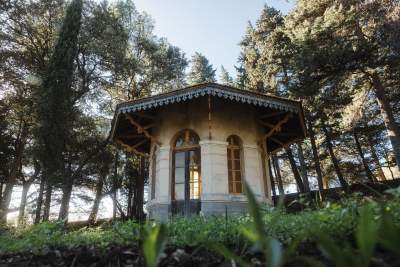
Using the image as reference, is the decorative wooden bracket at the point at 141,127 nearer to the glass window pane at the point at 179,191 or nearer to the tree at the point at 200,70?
the glass window pane at the point at 179,191

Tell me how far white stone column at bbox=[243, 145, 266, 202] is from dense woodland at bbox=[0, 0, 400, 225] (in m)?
7.93

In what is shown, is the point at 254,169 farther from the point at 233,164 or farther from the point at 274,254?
the point at 274,254

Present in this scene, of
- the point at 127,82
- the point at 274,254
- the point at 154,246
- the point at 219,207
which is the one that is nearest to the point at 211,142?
the point at 219,207

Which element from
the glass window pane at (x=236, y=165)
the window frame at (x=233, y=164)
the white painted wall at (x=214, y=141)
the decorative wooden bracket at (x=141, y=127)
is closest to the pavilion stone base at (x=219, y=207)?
the white painted wall at (x=214, y=141)

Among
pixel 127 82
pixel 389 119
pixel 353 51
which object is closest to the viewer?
pixel 389 119

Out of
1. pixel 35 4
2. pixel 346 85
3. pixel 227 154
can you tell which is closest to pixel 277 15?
pixel 346 85

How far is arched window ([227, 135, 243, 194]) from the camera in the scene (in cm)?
1142

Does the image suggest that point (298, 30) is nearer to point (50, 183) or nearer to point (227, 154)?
point (227, 154)

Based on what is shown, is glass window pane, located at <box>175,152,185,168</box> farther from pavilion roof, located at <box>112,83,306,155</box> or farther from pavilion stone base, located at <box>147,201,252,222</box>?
pavilion stone base, located at <box>147,201,252,222</box>

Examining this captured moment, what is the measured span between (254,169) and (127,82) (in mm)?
15864

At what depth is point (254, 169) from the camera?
462 inches

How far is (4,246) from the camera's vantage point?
14.2ft

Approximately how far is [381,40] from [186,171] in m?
12.4

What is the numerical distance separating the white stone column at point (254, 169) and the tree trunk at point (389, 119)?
26.9ft
